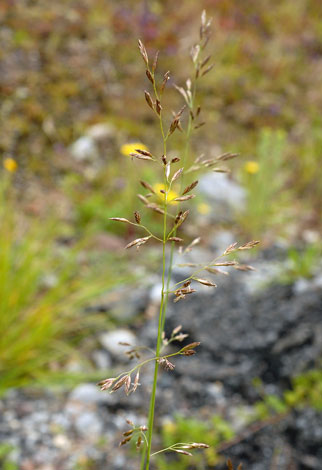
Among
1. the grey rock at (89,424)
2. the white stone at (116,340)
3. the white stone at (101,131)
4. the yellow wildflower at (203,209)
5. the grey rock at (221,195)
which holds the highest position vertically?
the white stone at (101,131)

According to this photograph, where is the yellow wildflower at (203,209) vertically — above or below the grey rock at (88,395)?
above

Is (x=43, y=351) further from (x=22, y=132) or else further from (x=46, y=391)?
(x=22, y=132)

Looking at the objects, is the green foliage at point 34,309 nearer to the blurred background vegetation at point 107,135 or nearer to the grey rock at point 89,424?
the blurred background vegetation at point 107,135

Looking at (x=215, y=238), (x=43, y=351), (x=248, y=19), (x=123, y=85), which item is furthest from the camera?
(x=248, y=19)

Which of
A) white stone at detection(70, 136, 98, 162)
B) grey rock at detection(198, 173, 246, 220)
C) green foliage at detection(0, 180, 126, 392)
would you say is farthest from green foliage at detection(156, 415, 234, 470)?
white stone at detection(70, 136, 98, 162)

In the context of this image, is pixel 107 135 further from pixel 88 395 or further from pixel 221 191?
pixel 88 395

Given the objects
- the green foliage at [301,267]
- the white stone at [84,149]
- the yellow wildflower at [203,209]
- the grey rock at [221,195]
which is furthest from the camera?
the white stone at [84,149]

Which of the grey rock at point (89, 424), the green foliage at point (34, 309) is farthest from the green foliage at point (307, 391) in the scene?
the green foliage at point (34, 309)

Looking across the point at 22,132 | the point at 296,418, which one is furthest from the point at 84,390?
the point at 22,132
